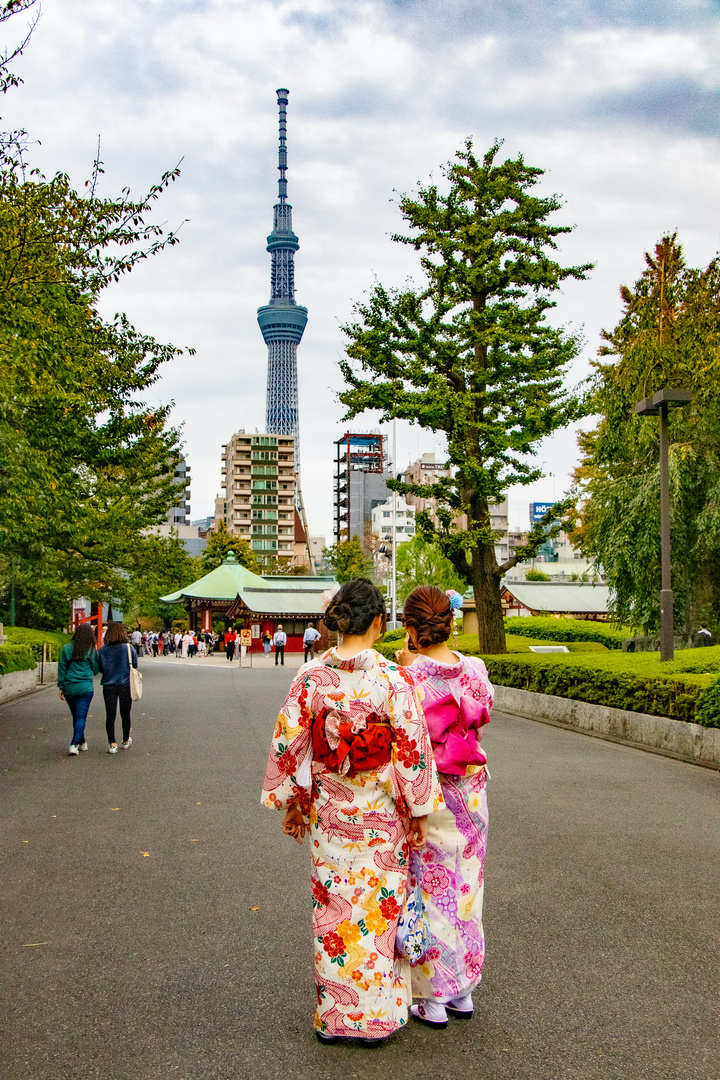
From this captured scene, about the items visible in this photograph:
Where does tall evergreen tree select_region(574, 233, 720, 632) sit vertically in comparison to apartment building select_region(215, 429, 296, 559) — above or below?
below

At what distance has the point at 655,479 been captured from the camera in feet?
68.7

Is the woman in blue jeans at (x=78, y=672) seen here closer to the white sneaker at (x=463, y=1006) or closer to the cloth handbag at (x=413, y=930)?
the cloth handbag at (x=413, y=930)

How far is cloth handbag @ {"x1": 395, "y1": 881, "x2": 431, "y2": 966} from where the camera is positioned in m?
3.65

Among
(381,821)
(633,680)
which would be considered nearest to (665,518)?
(633,680)

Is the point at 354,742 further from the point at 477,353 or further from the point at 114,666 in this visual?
the point at 477,353

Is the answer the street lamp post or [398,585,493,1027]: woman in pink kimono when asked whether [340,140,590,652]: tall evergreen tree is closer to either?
the street lamp post

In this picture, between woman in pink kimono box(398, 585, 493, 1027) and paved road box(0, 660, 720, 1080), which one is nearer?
paved road box(0, 660, 720, 1080)

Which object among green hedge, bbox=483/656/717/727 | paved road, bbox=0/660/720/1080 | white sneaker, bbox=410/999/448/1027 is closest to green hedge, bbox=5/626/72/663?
green hedge, bbox=483/656/717/727

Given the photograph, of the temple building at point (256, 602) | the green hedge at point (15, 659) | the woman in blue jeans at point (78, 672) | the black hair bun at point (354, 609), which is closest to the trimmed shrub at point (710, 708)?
the woman in blue jeans at point (78, 672)

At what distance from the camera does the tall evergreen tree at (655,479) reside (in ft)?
66.6

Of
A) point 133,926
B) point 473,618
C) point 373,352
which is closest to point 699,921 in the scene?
point 133,926

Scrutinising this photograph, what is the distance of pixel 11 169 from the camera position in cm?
970

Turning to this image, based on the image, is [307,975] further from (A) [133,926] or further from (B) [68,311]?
(B) [68,311]

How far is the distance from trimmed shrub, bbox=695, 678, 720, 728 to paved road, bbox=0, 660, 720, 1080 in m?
1.36
